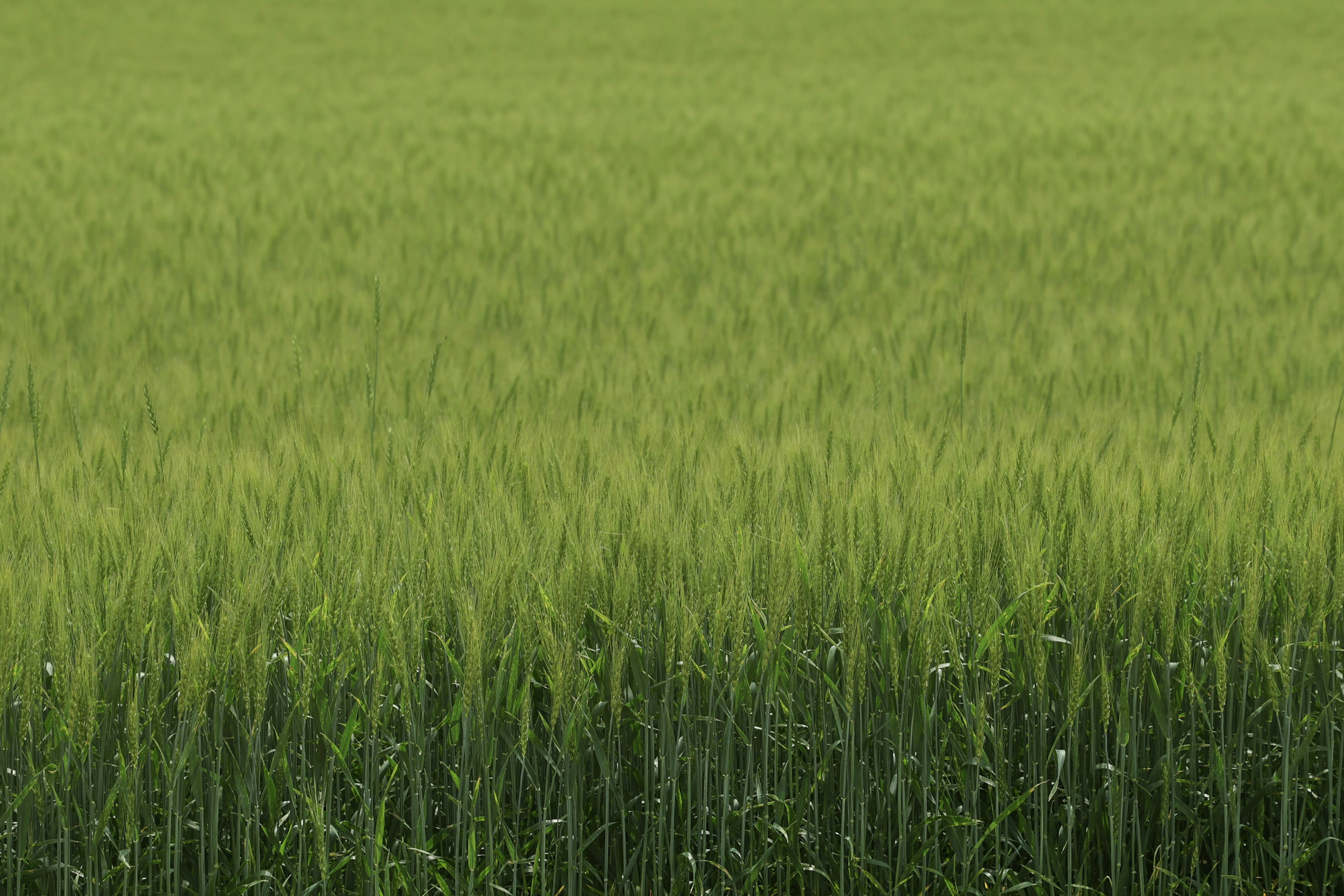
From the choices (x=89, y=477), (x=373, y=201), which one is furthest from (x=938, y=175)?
(x=89, y=477)

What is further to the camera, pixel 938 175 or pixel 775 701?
pixel 938 175

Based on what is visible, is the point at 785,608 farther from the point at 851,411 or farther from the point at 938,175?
the point at 938,175

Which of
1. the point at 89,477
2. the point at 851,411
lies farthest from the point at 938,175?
the point at 89,477

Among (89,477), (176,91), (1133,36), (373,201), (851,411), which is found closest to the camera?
(89,477)

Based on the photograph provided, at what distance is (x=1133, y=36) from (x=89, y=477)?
1334 centimetres

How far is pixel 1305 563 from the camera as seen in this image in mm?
1571

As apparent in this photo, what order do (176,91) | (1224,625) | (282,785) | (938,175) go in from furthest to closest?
(176,91) < (938,175) < (1224,625) < (282,785)

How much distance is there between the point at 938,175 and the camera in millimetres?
7605

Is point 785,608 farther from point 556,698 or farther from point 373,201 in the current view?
point 373,201

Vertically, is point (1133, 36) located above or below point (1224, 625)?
above

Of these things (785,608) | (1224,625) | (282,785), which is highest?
(785,608)

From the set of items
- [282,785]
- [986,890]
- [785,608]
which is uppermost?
[785,608]

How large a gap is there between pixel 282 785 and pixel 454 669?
0.74 ft

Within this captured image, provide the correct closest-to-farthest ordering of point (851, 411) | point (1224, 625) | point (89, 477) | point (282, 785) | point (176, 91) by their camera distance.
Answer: point (282, 785) < point (1224, 625) < point (89, 477) < point (851, 411) < point (176, 91)
